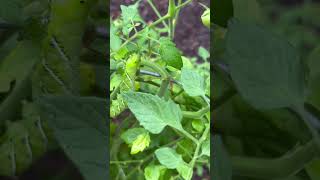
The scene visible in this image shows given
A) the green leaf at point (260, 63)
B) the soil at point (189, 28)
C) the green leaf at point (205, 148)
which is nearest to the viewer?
the green leaf at point (260, 63)

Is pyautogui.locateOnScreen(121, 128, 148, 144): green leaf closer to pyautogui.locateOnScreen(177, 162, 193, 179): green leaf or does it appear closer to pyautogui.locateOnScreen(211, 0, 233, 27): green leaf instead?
pyautogui.locateOnScreen(177, 162, 193, 179): green leaf

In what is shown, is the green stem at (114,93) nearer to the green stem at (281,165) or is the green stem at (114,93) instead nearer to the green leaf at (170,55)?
the green leaf at (170,55)

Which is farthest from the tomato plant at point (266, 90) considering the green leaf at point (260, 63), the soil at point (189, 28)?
the soil at point (189, 28)

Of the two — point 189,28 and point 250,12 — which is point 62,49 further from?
point 189,28

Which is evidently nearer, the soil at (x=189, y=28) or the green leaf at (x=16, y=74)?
the green leaf at (x=16, y=74)

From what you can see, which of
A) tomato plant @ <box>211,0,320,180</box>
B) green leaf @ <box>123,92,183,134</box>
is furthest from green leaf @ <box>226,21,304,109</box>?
green leaf @ <box>123,92,183,134</box>

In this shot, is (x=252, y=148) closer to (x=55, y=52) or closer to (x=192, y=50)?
(x=55, y=52)

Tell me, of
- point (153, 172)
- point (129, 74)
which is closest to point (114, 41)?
point (129, 74)
